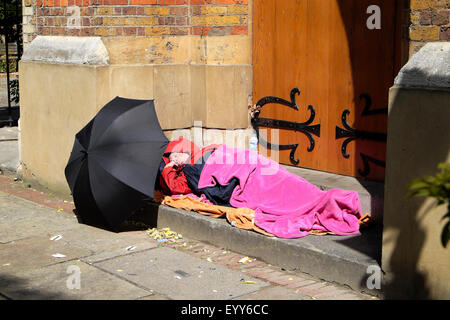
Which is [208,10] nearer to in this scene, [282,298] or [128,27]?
[128,27]

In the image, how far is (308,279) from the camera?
16.3 ft

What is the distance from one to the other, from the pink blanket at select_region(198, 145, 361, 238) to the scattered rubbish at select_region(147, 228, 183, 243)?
0.53m

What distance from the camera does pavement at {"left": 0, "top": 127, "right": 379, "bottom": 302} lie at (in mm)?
4699

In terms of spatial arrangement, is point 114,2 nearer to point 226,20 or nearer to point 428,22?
point 226,20

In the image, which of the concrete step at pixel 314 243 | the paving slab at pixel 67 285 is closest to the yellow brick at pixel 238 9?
the concrete step at pixel 314 243

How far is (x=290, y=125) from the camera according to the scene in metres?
6.75

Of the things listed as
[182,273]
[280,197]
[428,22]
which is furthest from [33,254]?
[428,22]

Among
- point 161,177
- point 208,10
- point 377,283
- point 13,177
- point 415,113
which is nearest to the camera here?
point 415,113

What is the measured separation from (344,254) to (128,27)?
3.45 meters

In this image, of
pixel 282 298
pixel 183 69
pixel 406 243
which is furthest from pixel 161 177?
pixel 406 243

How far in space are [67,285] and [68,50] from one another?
3.06m

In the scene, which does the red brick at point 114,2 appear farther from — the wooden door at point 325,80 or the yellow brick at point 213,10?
the wooden door at point 325,80

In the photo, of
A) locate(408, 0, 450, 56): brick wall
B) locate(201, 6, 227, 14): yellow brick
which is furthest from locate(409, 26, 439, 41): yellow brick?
locate(201, 6, 227, 14): yellow brick

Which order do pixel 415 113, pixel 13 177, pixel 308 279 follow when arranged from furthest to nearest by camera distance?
1. pixel 13 177
2. pixel 308 279
3. pixel 415 113
